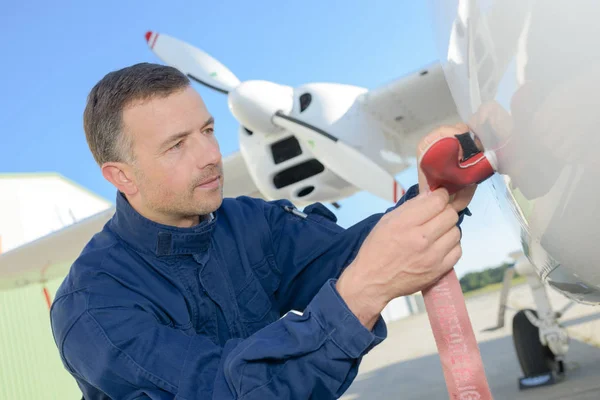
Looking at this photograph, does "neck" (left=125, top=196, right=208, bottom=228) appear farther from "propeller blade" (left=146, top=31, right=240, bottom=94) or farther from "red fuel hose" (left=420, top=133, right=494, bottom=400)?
"propeller blade" (left=146, top=31, right=240, bottom=94)

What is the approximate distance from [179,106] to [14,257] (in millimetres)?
8076

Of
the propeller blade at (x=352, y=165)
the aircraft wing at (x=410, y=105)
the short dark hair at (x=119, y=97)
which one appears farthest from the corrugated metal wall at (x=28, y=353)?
the short dark hair at (x=119, y=97)

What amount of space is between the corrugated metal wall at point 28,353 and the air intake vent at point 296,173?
12315 mm

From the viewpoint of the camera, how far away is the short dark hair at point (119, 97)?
5.37 ft

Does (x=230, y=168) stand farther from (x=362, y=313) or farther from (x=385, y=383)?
(x=362, y=313)

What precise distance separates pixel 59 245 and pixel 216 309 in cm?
776

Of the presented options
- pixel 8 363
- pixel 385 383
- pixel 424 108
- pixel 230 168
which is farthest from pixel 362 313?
pixel 8 363

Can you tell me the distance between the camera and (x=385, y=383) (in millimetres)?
7562

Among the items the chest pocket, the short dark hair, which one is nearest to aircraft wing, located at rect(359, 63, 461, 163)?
the chest pocket

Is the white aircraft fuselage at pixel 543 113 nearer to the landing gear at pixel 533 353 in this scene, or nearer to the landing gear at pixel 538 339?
the landing gear at pixel 538 339

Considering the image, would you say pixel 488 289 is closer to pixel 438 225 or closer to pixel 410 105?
pixel 410 105

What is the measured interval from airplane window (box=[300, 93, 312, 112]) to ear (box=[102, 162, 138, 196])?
17.5 feet

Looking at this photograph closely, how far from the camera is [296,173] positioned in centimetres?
727

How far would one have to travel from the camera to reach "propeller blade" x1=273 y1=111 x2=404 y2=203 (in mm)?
6445
